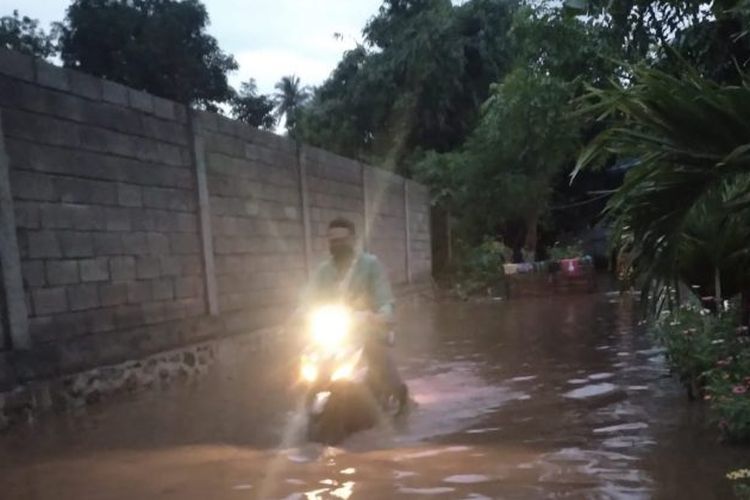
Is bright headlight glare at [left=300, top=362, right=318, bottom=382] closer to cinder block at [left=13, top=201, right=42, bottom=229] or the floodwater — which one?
the floodwater

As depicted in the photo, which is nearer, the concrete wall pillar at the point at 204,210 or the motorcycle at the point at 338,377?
the motorcycle at the point at 338,377

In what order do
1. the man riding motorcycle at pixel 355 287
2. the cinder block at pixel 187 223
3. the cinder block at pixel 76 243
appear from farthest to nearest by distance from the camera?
the cinder block at pixel 187 223 < the cinder block at pixel 76 243 < the man riding motorcycle at pixel 355 287

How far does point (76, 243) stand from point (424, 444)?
3577 mm

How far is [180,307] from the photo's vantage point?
26.8 feet

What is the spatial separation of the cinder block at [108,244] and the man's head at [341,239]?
2.65 meters

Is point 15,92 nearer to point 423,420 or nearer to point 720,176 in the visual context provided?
point 423,420

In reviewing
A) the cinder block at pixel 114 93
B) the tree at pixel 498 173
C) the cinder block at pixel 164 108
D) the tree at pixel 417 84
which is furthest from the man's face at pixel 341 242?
the tree at pixel 417 84

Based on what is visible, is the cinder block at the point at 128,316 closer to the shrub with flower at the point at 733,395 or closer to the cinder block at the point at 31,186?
the cinder block at the point at 31,186

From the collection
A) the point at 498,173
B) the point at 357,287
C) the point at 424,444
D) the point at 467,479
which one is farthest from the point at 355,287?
the point at 498,173

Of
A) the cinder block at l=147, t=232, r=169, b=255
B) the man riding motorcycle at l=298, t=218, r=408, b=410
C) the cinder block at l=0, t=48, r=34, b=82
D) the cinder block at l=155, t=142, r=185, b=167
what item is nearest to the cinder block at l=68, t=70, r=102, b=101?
the cinder block at l=0, t=48, r=34, b=82

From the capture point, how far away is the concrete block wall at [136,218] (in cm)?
608

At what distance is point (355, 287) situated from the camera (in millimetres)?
5363

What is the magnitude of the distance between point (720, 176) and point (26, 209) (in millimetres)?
5126

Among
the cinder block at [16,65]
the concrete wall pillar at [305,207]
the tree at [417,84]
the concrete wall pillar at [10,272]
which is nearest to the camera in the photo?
the concrete wall pillar at [10,272]
